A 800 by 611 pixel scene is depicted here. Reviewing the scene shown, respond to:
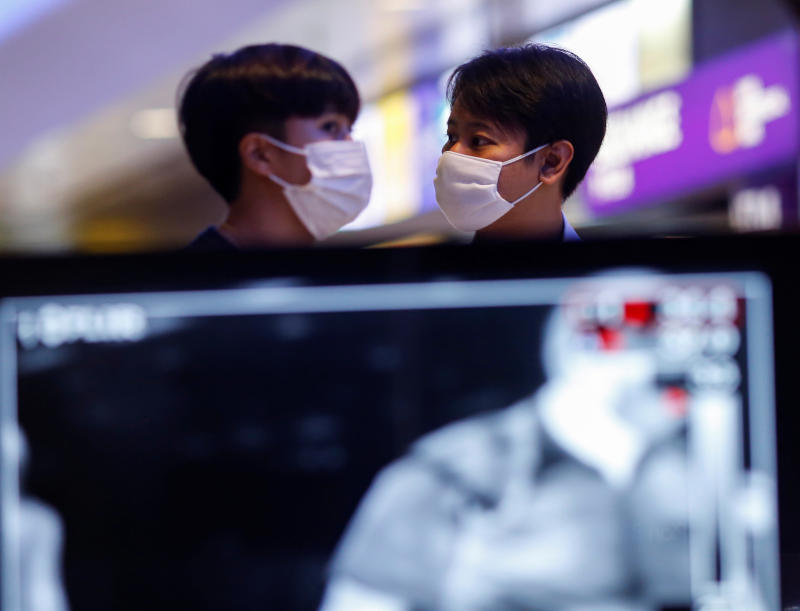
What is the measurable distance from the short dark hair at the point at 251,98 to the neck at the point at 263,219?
2 centimetres

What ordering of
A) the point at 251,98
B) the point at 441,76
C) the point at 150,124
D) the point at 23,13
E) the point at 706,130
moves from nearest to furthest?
the point at 251,98, the point at 441,76, the point at 706,130, the point at 23,13, the point at 150,124

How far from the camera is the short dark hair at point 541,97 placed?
96 centimetres

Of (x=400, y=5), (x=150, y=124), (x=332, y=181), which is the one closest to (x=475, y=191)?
Result: (x=332, y=181)

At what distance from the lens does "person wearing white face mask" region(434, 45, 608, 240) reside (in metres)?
0.96

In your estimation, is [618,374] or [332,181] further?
[332,181]

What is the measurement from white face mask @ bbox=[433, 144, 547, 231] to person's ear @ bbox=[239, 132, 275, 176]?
0.74ft

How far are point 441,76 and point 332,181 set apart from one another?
35.7 inches

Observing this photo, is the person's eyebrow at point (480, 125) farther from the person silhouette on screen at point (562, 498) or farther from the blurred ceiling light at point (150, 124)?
the blurred ceiling light at point (150, 124)

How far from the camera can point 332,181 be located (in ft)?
3.61

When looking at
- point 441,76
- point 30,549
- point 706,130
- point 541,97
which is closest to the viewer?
point 30,549

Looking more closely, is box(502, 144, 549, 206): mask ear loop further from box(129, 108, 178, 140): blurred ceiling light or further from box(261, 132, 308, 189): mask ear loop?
box(129, 108, 178, 140): blurred ceiling light

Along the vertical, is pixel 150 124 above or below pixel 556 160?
above

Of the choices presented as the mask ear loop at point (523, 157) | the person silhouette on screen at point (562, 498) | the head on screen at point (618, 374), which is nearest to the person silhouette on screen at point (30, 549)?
the person silhouette on screen at point (562, 498)

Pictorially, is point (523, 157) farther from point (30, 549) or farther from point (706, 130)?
point (706, 130)
